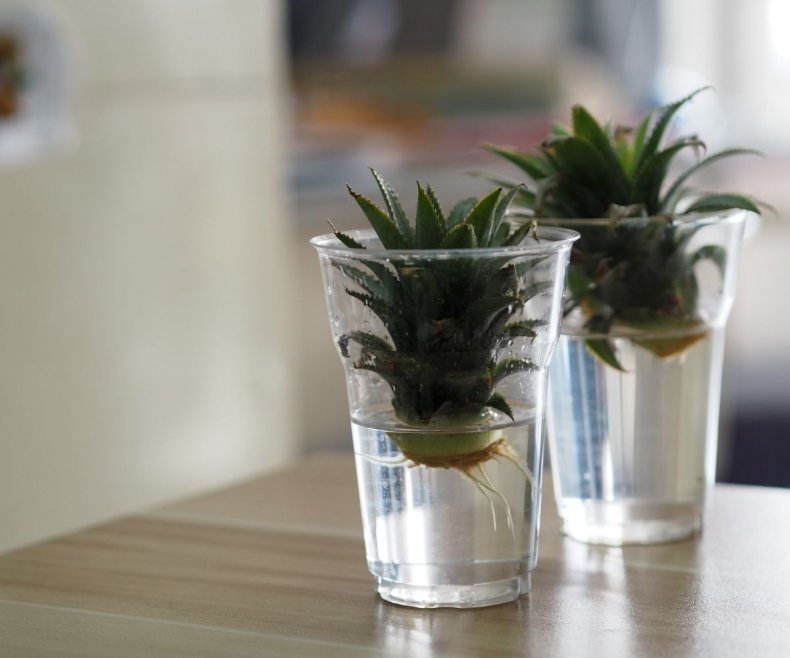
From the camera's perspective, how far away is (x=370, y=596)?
806 mm

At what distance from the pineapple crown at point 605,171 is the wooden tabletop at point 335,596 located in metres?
0.23

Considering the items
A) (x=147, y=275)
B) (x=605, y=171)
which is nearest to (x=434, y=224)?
(x=605, y=171)

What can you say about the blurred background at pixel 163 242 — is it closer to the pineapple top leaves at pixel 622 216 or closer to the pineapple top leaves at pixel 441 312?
the pineapple top leaves at pixel 622 216

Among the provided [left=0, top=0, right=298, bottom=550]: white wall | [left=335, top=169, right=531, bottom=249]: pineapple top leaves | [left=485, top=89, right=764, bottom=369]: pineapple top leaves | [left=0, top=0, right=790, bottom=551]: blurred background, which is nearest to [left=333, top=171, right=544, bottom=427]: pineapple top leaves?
[left=335, top=169, right=531, bottom=249]: pineapple top leaves

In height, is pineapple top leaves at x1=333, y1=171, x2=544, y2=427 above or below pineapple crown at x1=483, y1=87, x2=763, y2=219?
below

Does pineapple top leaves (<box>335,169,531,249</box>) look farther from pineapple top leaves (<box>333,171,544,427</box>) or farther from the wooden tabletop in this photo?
the wooden tabletop

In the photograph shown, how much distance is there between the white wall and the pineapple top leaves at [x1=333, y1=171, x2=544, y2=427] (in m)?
1.53

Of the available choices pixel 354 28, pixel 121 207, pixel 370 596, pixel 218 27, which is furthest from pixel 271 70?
pixel 370 596

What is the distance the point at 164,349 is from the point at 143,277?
0.48 feet

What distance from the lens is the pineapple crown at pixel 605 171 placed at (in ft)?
2.84

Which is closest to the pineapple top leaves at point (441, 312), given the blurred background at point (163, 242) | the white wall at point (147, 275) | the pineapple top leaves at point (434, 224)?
the pineapple top leaves at point (434, 224)

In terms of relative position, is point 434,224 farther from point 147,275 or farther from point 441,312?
point 147,275

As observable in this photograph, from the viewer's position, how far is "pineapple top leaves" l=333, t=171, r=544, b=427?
73 cm

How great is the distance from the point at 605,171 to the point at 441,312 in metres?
0.21
